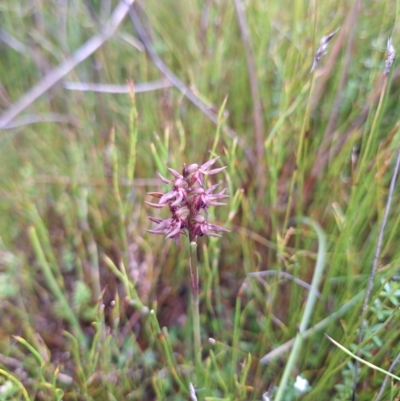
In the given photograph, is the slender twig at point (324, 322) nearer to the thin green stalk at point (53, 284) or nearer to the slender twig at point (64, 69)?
the thin green stalk at point (53, 284)

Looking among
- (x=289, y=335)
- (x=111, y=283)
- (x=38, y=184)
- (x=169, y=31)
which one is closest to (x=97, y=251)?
(x=111, y=283)

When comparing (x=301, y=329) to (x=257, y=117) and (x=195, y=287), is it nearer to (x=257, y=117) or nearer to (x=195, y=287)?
(x=195, y=287)

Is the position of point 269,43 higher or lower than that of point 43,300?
higher

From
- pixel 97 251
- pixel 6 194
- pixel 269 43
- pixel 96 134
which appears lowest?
pixel 97 251

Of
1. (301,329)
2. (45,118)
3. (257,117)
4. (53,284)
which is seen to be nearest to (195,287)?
(301,329)

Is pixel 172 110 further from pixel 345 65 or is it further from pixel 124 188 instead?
pixel 345 65

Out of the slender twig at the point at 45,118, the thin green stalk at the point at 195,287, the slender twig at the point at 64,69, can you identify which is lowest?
the thin green stalk at the point at 195,287

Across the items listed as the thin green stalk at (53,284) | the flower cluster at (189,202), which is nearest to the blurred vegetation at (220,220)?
the thin green stalk at (53,284)

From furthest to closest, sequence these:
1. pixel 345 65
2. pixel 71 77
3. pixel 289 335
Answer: pixel 71 77, pixel 345 65, pixel 289 335
